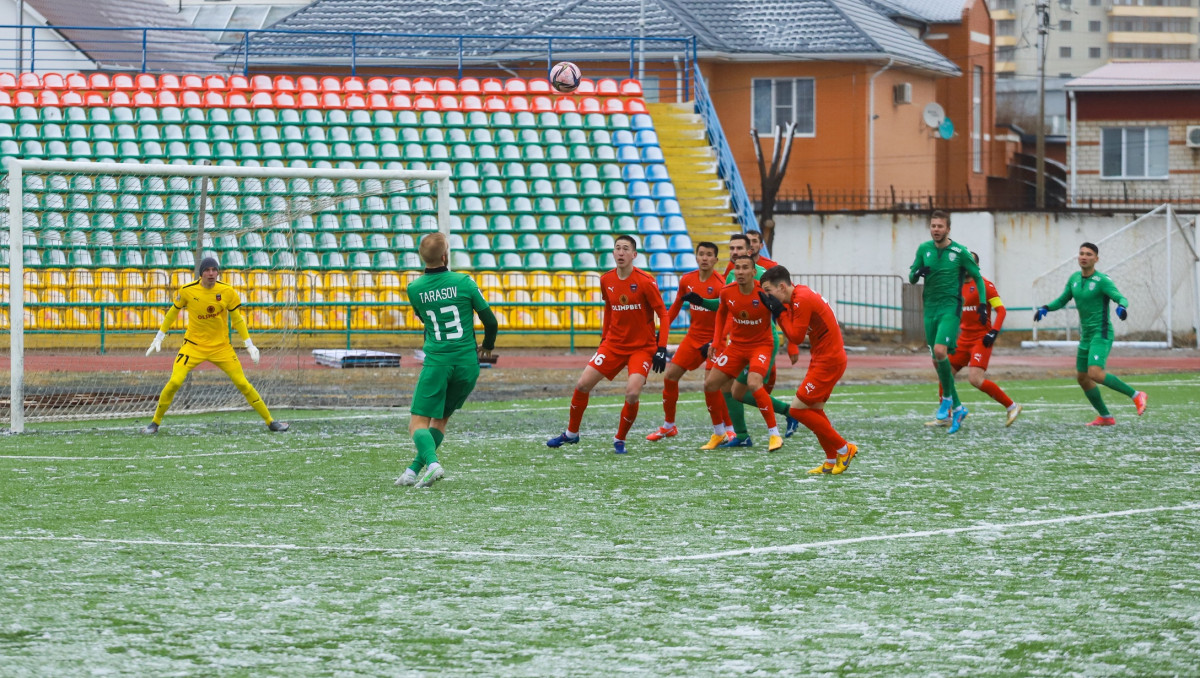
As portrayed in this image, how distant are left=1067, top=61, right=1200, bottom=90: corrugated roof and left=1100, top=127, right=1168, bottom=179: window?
1.30 meters

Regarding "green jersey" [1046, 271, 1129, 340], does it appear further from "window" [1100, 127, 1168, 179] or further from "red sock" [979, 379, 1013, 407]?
"window" [1100, 127, 1168, 179]

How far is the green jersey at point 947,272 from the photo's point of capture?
14.1 metres

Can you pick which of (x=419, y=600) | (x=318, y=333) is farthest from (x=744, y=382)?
(x=318, y=333)

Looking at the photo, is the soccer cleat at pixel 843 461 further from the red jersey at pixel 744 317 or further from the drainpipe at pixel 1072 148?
the drainpipe at pixel 1072 148

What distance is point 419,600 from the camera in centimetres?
653

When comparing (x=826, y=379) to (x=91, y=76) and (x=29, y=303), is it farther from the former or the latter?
(x=91, y=76)

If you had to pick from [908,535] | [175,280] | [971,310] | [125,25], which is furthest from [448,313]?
[125,25]

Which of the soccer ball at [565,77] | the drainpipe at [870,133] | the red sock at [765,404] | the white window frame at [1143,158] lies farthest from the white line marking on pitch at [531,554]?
the white window frame at [1143,158]

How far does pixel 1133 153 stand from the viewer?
140 feet

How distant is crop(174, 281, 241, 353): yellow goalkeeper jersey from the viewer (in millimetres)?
14031

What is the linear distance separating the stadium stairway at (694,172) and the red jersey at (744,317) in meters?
15.1

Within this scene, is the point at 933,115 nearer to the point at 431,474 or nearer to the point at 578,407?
the point at 578,407

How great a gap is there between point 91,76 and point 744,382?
20170 millimetres

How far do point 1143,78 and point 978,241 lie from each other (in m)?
14.1
